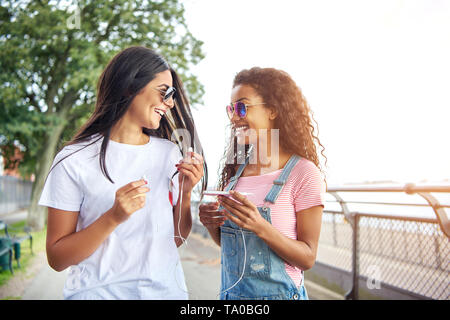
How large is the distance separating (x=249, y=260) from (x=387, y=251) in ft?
9.07

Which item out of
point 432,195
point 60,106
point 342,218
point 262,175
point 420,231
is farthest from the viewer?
point 60,106

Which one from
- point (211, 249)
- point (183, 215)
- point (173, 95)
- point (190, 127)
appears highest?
point (173, 95)

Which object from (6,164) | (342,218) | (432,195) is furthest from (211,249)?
(6,164)

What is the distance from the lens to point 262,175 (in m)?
1.66

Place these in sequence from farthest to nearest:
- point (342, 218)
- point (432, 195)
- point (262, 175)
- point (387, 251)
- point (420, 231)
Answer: point (342, 218), point (387, 251), point (420, 231), point (432, 195), point (262, 175)

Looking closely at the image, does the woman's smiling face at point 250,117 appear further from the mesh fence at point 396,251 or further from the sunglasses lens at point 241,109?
the mesh fence at point 396,251

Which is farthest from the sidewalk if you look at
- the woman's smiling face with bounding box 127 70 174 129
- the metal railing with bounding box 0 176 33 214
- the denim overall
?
the metal railing with bounding box 0 176 33 214

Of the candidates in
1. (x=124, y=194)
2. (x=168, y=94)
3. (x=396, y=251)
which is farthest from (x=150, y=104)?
(x=396, y=251)

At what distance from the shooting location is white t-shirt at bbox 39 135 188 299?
1229 mm

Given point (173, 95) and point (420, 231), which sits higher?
point (173, 95)

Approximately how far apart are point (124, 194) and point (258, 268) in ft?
2.28

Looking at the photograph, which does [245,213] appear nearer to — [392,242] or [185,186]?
[185,186]

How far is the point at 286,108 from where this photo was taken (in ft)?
5.65
